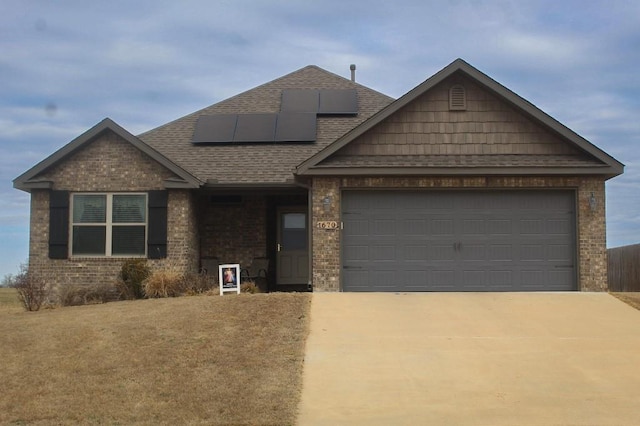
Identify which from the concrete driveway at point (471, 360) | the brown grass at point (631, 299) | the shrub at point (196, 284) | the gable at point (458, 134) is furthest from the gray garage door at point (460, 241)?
the shrub at point (196, 284)

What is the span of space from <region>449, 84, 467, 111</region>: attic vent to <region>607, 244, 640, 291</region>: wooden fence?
9.27m

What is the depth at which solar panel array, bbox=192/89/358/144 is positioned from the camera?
778 inches

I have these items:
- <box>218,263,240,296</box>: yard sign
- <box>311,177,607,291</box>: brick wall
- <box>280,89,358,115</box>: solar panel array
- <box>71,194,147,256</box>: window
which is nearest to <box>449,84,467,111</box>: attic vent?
<box>311,177,607,291</box>: brick wall

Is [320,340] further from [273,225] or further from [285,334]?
[273,225]

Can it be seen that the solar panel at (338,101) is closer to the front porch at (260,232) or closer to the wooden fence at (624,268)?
the front porch at (260,232)

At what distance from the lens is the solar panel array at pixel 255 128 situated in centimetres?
1972

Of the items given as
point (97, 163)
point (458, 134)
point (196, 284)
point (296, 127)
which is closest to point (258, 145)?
point (296, 127)

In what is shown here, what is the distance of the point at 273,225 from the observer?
19203 mm

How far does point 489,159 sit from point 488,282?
8.64 feet

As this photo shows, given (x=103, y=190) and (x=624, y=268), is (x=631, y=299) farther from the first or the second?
(x=103, y=190)

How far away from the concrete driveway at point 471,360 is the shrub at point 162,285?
10.8ft

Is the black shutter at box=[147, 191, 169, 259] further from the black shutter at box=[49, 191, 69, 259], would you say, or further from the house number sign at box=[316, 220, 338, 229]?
the house number sign at box=[316, 220, 338, 229]

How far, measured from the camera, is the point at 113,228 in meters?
17.3

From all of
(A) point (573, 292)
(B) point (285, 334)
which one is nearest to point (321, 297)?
(B) point (285, 334)
